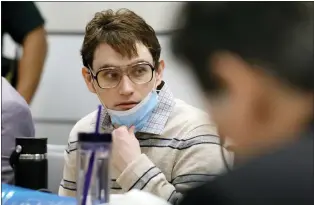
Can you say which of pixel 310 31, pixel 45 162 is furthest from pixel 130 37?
pixel 310 31

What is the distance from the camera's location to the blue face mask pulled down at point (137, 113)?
41.6 inches

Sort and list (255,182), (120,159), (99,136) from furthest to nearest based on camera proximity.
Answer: (120,159) < (99,136) < (255,182)

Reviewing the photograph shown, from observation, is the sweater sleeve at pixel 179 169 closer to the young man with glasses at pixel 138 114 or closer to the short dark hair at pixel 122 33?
the young man with glasses at pixel 138 114

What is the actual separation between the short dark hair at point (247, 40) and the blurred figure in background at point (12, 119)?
656 mm

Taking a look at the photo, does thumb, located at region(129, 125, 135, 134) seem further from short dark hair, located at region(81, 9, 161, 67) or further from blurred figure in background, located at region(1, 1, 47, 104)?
blurred figure in background, located at region(1, 1, 47, 104)

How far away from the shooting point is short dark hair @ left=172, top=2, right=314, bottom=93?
1.96ft

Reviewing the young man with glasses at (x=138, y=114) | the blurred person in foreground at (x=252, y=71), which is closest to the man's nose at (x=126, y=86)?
the young man with glasses at (x=138, y=114)

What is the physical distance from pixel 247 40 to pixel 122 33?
0.46 metres

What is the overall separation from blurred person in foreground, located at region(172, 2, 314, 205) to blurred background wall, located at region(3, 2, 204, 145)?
0.48 m

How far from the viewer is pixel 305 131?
588 millimetres

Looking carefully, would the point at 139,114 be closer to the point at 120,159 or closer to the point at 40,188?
the point at 120,159

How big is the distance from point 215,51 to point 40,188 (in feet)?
2.02

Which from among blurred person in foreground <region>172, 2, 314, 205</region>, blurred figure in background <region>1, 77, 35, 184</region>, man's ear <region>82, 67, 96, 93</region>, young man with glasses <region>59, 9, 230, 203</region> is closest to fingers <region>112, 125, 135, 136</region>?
young man with glasses <region>59, 9, 230, 203</region>

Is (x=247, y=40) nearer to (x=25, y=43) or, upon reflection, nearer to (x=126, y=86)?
(x=126, y=86)
